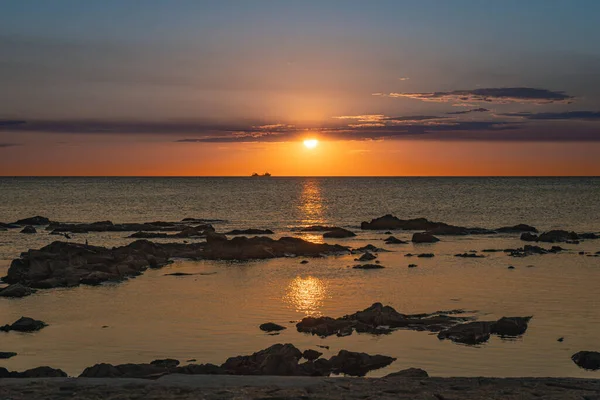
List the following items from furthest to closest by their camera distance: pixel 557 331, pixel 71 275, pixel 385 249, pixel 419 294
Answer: pixel 385 249, pixel 71 275, pixel 419 294, pixel 557 331

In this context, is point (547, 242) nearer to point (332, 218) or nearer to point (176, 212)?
point (332, 218)

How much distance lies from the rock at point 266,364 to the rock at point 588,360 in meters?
9.27

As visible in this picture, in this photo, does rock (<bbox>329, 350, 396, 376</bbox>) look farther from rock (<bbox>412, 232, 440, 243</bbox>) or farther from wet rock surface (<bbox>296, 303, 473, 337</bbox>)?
rock (<bbox>412, 232, 440, 243</bbox>)

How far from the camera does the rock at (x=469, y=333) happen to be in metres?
26.8

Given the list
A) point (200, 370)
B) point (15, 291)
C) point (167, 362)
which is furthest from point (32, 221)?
point (200, 370)

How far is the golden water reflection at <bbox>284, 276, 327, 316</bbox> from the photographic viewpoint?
113 feet

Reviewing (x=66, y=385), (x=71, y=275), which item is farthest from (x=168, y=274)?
(x=66, y=385)

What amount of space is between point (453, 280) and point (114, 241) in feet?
124

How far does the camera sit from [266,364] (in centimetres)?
2081

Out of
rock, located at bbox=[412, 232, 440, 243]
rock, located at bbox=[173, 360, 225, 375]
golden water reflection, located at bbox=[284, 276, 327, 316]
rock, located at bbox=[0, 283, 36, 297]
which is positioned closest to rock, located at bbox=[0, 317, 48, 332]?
rock, located at bbox=[0, 283, 36, 297]

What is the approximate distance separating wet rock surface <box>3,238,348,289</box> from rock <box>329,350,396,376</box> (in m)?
22.7

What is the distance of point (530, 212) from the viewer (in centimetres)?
12456

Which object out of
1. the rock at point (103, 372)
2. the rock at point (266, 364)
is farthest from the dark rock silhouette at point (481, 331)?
the rock at point (103, 372)

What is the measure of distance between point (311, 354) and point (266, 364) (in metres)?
3.65
